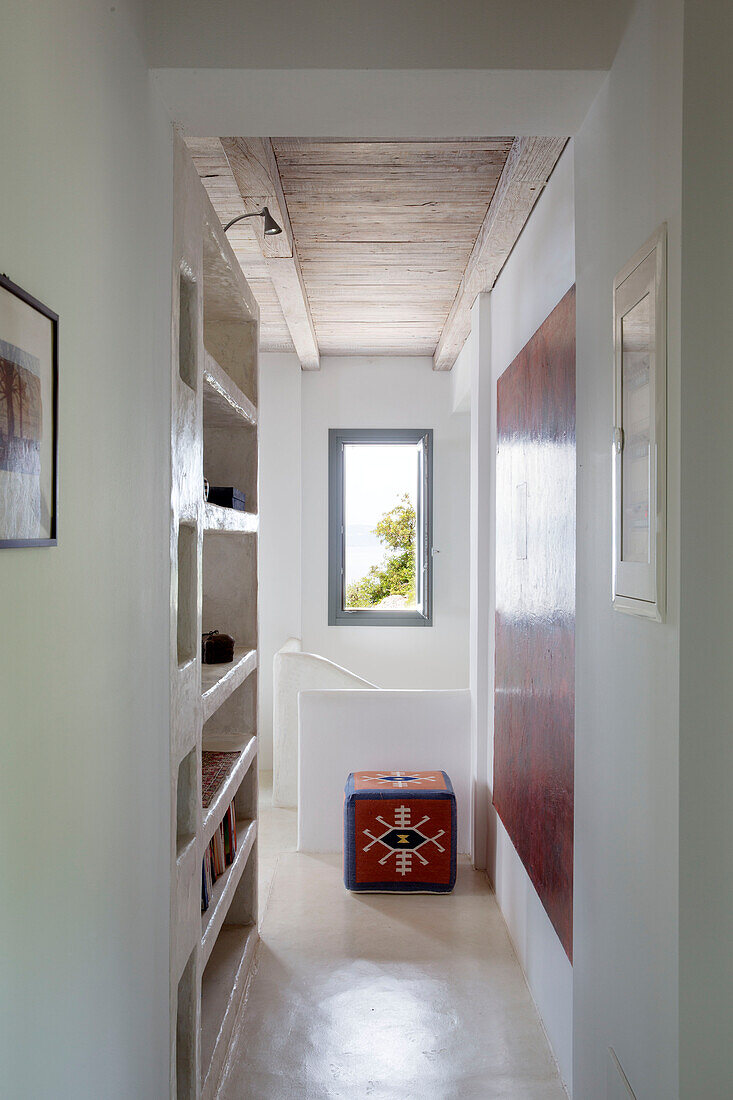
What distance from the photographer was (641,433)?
4.70ft

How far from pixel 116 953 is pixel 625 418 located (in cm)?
124

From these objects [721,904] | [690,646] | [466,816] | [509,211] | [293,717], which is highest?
[509,211]

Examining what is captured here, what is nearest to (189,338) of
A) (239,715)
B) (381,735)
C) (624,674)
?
(624,674)

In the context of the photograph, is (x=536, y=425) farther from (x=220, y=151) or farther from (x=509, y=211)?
(x=220, y=151)

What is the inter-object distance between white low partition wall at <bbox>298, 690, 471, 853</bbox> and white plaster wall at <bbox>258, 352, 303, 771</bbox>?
66.2 inches

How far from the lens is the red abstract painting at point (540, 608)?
89.2 inches

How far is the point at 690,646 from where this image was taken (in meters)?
1.25

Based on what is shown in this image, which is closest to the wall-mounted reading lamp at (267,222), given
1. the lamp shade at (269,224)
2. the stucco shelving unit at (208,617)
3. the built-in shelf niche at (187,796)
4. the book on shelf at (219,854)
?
the lamp shade at (269,224)

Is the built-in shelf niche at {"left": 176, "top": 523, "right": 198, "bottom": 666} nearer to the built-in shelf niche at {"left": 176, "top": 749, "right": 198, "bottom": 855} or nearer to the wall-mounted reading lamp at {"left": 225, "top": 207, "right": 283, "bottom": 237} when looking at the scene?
the built-in shelf niche at {"left": 176, "top": 749, "right": 198, "bottom": 855}

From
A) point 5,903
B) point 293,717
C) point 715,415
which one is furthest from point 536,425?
point 293,717

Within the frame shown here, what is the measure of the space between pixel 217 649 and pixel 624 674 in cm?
161

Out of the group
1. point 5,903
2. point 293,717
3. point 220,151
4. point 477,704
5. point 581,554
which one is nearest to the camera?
point 5,903

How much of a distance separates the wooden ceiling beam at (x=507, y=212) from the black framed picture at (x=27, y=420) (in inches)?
71.6

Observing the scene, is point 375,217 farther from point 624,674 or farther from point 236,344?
point 624,674
